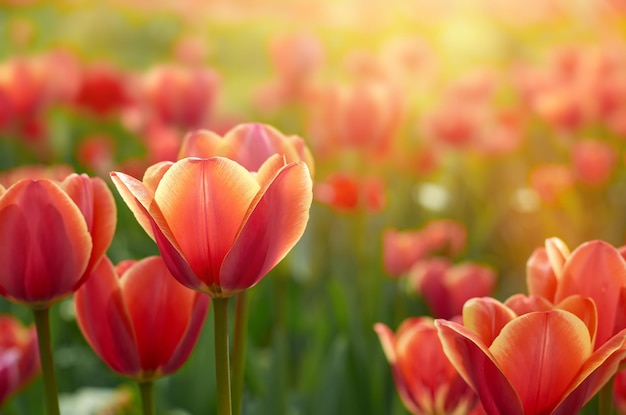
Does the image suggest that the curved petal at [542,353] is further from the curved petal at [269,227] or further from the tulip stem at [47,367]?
the tulip stem at [47,367]

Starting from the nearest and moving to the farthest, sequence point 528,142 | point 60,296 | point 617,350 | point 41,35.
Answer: point 617,350 → point 60,296 → point 528,142 → point 41,35

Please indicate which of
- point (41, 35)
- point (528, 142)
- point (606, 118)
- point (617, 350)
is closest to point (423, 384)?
point (617, 350)

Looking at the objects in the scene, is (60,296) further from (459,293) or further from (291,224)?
(459,293)

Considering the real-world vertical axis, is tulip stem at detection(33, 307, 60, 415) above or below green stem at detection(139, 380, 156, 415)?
above

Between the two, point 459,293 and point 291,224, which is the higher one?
point 291,224

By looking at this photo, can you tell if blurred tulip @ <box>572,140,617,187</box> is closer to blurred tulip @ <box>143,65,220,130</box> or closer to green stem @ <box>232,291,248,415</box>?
blurred tulip @ <box>143,65,220,130</box>

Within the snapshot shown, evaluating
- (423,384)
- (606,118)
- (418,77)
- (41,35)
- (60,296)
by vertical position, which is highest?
(41,35)

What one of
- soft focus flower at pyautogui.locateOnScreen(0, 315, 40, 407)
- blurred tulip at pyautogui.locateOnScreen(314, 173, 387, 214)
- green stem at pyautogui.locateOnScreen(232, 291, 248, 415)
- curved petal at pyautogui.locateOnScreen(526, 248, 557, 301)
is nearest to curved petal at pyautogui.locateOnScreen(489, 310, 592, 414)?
curved petal at pyautogui.locateOnScreen(526, 248, 557, 301)

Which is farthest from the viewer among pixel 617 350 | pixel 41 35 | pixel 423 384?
pixel 41 35
